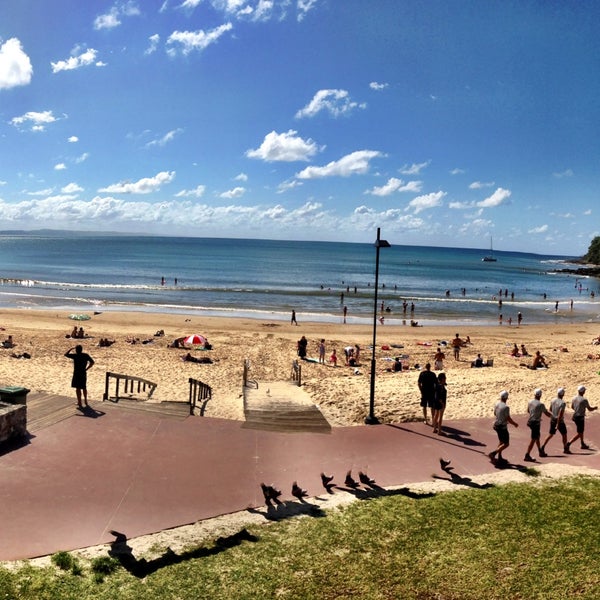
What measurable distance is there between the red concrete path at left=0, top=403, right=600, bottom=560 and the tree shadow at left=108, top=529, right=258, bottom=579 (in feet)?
0.85

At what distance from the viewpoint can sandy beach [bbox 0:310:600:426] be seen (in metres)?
15.3

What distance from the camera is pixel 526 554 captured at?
263 inches

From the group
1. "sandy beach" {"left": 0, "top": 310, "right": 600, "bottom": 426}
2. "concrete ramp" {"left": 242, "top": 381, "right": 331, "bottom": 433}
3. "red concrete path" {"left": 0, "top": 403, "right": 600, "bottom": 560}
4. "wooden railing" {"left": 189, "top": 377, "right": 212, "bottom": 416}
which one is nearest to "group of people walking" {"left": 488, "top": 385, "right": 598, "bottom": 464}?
"red concrete path" {"left": 0, "top": 403, "right": 600, "bottom": 560}

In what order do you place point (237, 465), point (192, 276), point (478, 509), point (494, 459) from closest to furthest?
point (478, 509) → point (237, 465) → point (494, 459) → point (192, 276)

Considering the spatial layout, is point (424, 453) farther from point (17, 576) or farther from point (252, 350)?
point (252, 350)

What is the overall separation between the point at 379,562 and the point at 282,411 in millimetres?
6926

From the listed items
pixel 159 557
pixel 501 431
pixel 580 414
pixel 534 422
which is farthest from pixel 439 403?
pixel 159 557

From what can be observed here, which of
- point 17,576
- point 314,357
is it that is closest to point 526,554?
point 17,576

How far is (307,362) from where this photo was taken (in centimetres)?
2364

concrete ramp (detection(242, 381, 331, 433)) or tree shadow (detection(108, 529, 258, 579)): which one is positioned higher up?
concrete ramp (detection(242, 381, 331, 433))

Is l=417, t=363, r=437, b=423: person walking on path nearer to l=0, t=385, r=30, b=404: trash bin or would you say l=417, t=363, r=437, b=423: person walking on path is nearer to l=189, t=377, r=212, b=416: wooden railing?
l=189, t=377, r=212, b=416: wooden railing

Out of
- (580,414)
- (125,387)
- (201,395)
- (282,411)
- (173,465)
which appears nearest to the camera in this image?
(173,465)

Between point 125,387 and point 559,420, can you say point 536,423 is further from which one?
point 125,387

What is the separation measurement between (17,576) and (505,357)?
24088 mm
